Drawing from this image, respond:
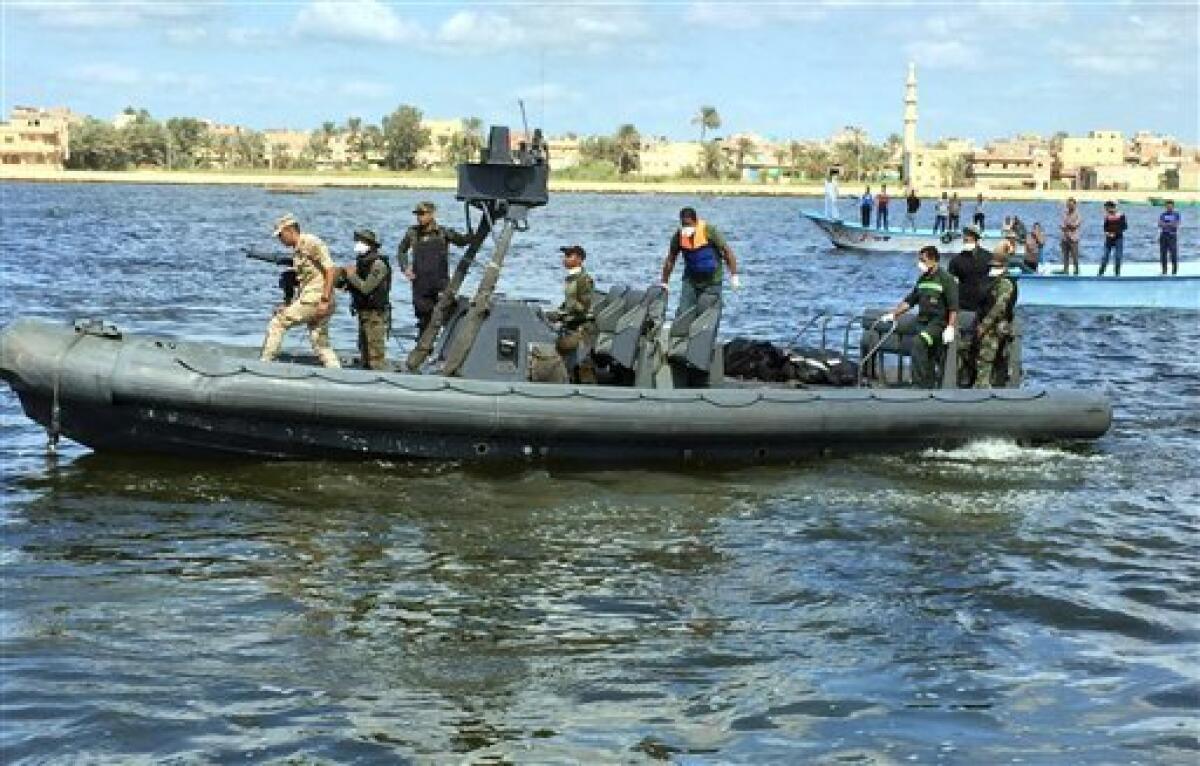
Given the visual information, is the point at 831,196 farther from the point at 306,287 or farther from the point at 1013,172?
the point at 1013,172

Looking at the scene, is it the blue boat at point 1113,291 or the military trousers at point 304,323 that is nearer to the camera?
the military trousers at point 304,323

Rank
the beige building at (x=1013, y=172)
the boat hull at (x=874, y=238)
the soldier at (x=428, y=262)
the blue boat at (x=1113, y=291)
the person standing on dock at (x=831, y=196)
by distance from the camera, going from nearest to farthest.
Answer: the soldier at (x=428, y=262) < the blue boat at (x=1113, y=291) < the boat hull at (x=874, y=238) < the person standing on dock at (x=831, y=196) < the beige building at (x=1013, y=172)

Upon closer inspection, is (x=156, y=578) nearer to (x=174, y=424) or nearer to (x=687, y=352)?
(x=174, y=424)

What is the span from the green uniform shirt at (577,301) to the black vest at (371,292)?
5.39ft

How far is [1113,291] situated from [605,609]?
23651 millimetres

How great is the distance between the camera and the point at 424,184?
175 m

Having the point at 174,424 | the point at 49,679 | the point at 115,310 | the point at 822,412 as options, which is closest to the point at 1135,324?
the point at 822,412

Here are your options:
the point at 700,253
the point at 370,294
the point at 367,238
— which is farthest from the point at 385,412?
the point at 700,253

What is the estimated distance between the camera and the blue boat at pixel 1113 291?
30.4 meters

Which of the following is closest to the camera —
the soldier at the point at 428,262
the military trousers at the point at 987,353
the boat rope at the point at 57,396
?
the boat rope at the point at 57,396

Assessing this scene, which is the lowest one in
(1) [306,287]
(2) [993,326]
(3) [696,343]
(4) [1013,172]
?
(3) [696,343]

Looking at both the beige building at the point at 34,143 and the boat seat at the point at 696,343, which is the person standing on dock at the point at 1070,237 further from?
the beige building at the point at 34,143

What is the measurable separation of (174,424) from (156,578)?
10.2 ft

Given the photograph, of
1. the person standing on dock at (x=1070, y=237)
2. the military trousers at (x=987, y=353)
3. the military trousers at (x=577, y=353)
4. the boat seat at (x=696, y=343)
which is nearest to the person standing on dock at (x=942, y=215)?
the person standing on dock at (x=1070, y=237)
